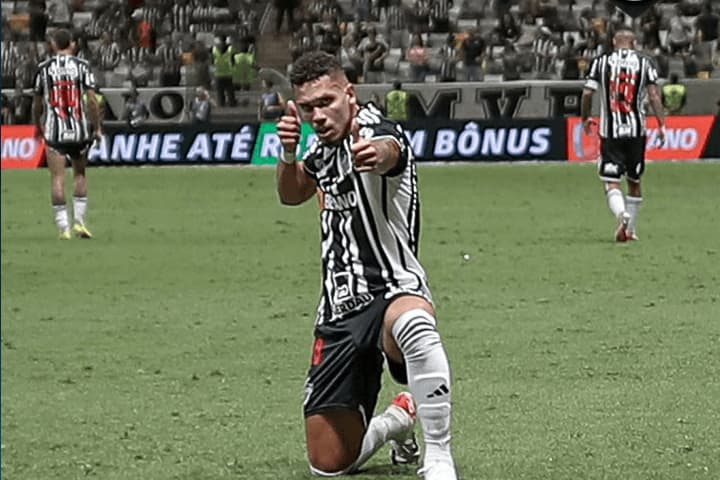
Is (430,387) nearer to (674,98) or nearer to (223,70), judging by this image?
(674,98)

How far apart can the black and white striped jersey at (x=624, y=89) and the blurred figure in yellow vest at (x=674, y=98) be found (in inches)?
426

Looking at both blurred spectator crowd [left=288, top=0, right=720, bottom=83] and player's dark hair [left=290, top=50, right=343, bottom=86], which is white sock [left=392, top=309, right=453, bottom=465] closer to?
player's dark hair [left=290, top=50, right=343, bottom=86]

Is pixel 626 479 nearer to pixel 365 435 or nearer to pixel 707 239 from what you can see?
pixel 365 435

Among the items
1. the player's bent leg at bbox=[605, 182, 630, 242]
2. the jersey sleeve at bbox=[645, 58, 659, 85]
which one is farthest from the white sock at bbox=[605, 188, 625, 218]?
the jersey sleeve at bbox=[645, 58, 659, 85]

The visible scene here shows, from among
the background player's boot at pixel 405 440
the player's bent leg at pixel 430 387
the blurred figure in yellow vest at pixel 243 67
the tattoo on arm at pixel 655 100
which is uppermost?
the player's bent leg at pixel 430 387

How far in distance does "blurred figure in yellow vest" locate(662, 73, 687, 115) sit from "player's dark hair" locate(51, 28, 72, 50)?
12448 mm

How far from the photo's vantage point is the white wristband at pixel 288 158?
6074mm

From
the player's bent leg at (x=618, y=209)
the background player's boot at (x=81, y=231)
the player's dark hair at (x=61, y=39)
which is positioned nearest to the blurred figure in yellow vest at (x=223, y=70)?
the player's dark hair at (x=61, y=39)

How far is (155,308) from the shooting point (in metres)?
12.0

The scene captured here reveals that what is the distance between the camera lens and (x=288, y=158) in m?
6.12

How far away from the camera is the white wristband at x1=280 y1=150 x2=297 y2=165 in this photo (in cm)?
607

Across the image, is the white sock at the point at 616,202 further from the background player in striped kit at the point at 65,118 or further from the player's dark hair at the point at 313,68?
the player's dark hair at the point at 313,68

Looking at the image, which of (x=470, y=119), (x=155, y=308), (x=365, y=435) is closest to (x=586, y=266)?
(x=155, y=308)

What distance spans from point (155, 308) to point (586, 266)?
3.86 metres
